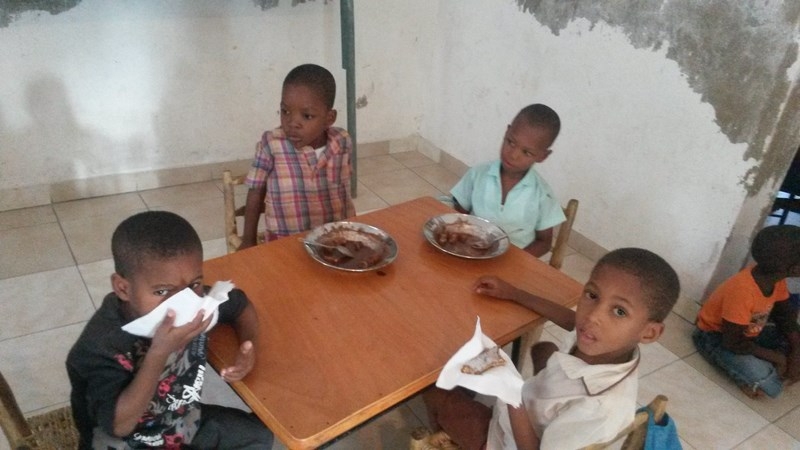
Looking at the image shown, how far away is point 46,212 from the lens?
3148 mm

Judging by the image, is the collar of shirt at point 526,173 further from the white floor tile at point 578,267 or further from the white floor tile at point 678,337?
the white floor tile at point 578,267

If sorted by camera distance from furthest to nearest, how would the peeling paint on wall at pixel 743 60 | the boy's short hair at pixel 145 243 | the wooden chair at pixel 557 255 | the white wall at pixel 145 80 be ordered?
the white wall at pixel 145 80 < the peeling paint on wall at pixel 743 60 < the wooden chair at pixel 557 255 < the boy's short hair at pixel 145 243

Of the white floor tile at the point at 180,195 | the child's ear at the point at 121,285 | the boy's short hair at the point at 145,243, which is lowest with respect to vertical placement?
the white floor tile at the point at 180,195

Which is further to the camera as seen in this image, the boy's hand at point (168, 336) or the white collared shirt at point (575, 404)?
the white collared shirt at point (575, 404)

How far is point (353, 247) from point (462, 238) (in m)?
0.33

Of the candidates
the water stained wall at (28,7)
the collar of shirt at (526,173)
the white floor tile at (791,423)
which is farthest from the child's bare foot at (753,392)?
the water stained wall at (28,7)

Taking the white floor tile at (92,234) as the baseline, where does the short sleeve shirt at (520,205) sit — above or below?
above

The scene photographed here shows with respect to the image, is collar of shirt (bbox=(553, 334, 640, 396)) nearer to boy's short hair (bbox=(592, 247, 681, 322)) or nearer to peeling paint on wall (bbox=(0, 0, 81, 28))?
boy's short hair (bbox=(592, 247, 681, 322))

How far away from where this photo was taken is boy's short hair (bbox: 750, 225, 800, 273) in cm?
211

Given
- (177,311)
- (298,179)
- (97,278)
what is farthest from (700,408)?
(97,278)

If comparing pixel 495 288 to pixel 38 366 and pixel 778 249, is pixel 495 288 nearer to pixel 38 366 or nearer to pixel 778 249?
pixel 778 249

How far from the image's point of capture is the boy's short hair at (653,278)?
1.19 m

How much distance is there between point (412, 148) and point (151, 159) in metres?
1.89

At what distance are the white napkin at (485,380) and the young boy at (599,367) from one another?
156 millimetres
